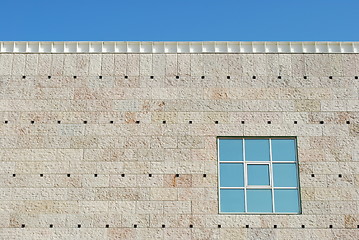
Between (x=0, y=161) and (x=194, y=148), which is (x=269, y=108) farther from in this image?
(x=0, y=161)

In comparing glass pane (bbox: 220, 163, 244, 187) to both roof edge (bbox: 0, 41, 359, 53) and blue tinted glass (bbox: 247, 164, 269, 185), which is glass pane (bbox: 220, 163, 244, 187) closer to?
blue tinted glass (bbox: 247, 164, 269, 185)

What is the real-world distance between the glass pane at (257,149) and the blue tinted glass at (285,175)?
42 centimetres

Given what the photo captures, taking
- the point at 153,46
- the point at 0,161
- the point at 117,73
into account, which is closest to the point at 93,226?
the point at 0,161

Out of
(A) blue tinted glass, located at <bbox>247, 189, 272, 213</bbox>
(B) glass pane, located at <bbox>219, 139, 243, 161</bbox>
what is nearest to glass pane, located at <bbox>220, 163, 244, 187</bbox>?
(B) glass pane, located at <bbox>219, 139, 243, 161</bbox>

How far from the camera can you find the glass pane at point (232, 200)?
16.0m

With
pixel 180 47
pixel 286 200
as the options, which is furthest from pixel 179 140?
pixel 286 200

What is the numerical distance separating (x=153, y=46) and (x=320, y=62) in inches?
197

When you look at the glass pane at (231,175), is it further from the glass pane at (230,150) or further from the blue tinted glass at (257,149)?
the blue tinted glass at (257,149)

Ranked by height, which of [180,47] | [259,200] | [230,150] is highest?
[180,47]

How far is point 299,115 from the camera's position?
16750 millimetres

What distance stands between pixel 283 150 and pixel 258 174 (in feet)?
3.38

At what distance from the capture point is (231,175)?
1630cm

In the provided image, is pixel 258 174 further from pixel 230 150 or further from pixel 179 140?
pixel 179 140

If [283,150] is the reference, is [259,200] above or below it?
below
